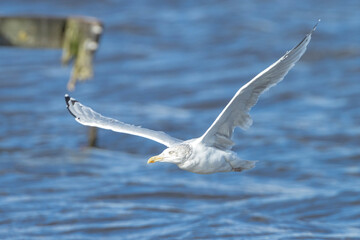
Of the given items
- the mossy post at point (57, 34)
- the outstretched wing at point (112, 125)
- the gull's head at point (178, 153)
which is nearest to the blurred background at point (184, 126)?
the mossy post at point (57, 34)

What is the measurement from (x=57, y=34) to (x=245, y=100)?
4.11m

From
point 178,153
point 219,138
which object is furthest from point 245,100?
point 178,153

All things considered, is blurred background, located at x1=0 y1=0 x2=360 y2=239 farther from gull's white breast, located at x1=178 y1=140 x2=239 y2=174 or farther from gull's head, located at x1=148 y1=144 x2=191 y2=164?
gull's head, located at x1=148 y1=144 x2=191 y2=164

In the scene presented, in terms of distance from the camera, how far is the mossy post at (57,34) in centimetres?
952

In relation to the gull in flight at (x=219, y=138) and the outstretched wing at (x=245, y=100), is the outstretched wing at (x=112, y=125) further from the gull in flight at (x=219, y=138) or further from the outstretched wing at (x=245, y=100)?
the outstretched wing at (x=245, y=100)

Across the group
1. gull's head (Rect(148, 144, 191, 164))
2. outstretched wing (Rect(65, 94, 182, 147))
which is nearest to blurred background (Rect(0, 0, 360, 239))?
outstretched wing (Rect(65, 94, 182, 147))

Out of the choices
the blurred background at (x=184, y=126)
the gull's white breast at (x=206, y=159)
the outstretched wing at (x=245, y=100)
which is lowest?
the gull's white breast at (x=206, y=159)

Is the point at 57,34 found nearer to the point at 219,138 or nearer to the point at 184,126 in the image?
the point at 184,126

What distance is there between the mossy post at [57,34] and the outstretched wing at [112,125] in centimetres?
281

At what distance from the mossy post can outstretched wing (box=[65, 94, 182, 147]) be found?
9.21 feet

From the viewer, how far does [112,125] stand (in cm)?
674

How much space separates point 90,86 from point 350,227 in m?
Answer: 7.01

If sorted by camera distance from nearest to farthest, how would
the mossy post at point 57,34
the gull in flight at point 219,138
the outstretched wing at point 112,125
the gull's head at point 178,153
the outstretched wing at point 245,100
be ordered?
the outstretched wing at point 245,100 → the gull in flight at point 219,138 → the gull's head at point 178,153 → the outstretched wing at point 112,125 → the mossy post at point 57,34

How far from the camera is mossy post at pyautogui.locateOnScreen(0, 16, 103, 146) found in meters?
9.52
